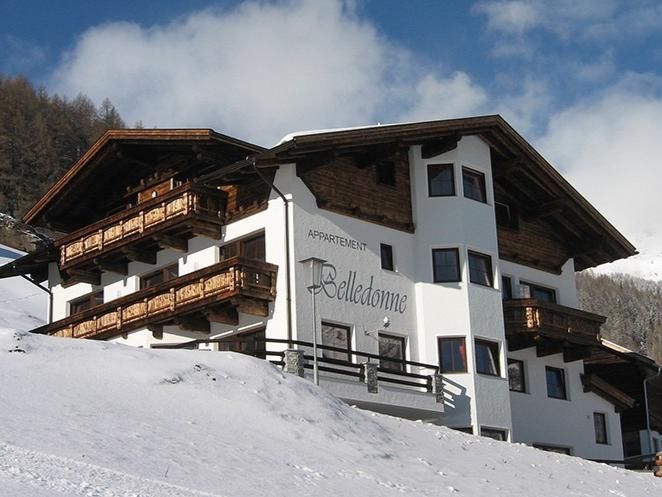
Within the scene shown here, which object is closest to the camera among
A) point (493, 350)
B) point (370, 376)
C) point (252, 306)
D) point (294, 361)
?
point (294, 361)

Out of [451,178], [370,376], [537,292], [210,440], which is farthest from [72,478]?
[537,292]

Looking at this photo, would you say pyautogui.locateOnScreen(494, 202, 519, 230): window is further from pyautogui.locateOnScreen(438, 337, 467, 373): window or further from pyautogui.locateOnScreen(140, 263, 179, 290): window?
pyautogui.locateOnScreen(140, 263, 179, 290): window

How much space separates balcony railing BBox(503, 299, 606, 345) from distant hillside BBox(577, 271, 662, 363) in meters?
98.1

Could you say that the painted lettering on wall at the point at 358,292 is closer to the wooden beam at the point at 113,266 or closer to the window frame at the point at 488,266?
the window frame at the point at 488,266

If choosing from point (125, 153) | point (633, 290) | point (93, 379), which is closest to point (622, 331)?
point (633, 290)

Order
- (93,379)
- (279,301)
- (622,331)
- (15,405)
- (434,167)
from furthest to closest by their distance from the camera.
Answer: (622,331) < (434,167) < (279,301) < (93,379) < (15,405)

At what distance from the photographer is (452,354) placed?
29.4 m

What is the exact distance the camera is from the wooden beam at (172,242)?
29.4 meters

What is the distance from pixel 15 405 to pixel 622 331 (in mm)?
127684

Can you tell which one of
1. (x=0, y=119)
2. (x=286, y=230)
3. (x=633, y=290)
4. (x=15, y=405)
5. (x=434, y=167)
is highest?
(x=0, y=119)

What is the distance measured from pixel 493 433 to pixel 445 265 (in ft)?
15.3

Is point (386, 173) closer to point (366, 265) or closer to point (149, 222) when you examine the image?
point (366, 265)

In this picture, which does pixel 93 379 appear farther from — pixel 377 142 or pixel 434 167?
pixel 434 167

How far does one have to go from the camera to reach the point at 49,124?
117375 mm
